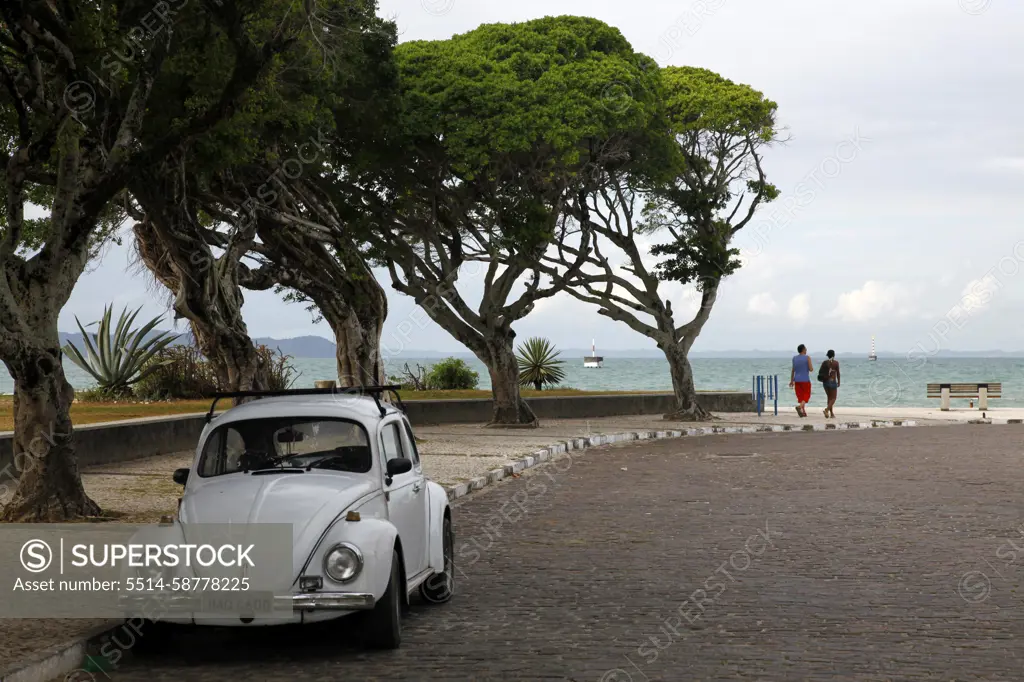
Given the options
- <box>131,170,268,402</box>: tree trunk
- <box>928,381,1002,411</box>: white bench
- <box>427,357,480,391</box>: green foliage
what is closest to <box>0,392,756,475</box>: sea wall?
<box>131,170,268,402</box>: tree trunk

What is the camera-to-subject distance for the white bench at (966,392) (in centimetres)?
4109

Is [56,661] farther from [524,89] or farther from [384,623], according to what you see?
[524,89]

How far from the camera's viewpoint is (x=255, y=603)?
682 centimetres

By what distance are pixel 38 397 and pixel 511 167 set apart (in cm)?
1697

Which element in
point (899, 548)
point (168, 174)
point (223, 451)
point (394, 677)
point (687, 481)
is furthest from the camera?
point (168, 174)

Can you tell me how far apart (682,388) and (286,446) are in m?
26.9

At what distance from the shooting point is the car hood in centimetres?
705

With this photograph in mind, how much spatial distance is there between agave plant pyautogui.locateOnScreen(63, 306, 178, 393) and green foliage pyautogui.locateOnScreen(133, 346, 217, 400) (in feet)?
0.77

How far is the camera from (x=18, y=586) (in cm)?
852

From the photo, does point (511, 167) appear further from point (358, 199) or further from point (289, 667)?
point (289, 667)

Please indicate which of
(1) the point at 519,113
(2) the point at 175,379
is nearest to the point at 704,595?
(1) the point at 519,113

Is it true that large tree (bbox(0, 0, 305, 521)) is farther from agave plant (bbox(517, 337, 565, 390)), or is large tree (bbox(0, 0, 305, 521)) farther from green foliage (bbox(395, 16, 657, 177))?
agave plant (bbox(517, 337, 565, 390))

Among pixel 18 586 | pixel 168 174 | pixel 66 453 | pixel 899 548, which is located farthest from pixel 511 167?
pixel 18 586

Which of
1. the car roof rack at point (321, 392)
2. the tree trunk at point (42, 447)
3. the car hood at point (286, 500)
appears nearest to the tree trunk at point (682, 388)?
the tree trunk at point (42, 447)
